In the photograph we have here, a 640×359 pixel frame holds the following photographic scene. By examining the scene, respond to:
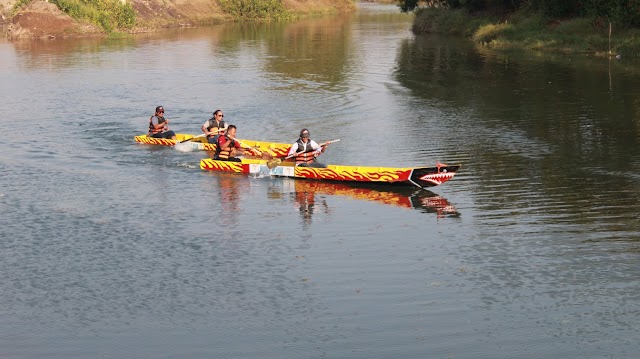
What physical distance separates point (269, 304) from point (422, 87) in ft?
119

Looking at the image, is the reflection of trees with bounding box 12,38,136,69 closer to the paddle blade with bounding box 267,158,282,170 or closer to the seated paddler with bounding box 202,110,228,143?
the seated paddler with bounding box 202,110,228,143

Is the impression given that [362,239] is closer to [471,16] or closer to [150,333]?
[150,333]

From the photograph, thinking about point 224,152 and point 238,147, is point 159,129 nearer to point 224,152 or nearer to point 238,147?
point 238,147

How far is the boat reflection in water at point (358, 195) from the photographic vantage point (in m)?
27.8

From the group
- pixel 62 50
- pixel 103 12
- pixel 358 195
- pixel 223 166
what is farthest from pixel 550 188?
pixel 103 12

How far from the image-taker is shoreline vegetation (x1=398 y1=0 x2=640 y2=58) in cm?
6175

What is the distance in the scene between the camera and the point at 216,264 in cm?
2273

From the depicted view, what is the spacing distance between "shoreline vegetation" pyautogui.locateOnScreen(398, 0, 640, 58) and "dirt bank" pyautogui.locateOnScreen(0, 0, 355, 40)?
33706 mm

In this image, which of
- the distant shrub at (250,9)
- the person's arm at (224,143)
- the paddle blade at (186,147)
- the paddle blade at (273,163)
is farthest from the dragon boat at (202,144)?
the distant shrub at (250,9)

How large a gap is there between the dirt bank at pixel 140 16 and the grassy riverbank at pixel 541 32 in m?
34.1

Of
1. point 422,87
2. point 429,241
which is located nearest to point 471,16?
point 422,87

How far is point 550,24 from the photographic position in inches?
2785

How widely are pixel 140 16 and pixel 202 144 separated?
235ft

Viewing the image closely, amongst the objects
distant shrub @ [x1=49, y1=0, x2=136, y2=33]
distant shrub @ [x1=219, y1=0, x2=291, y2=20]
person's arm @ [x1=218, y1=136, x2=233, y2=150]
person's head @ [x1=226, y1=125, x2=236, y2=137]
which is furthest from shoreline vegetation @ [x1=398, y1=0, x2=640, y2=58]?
person's arm @ [x1=218, y1=136, x2=233, y2=150]
